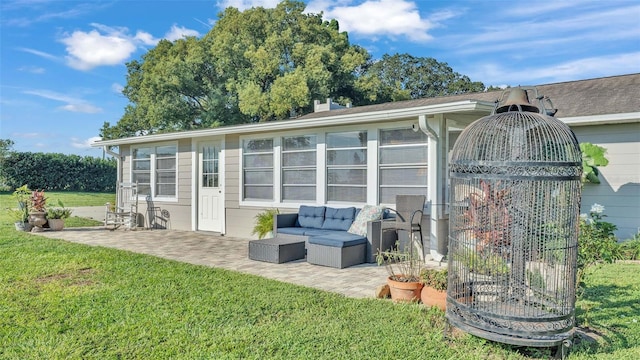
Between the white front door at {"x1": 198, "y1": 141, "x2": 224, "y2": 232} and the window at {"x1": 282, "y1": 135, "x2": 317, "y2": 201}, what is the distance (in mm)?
1926

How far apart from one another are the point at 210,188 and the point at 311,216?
11.2 ft

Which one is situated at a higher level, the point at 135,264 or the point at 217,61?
the point at 217,61

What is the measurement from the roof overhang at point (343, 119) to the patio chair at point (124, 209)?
1.35 metres

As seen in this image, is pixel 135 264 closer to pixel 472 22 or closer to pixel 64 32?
pixel 472 22

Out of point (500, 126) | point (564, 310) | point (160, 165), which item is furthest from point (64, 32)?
point (564, 310)

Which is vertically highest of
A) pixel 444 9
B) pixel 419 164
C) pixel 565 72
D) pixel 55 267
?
pixel 444 9

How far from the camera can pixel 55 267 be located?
5695mm

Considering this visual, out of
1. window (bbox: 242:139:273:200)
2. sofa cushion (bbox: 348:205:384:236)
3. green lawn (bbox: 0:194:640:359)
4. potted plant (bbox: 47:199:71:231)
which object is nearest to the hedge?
potted plant (bbox: 47:199:71:231)

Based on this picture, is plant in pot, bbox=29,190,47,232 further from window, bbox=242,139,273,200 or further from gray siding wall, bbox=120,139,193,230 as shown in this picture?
window, bbox=242,139,273,200

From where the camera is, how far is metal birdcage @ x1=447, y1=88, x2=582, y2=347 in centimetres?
277

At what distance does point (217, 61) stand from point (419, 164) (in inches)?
658

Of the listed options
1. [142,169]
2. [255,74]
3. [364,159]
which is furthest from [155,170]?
[255,74]

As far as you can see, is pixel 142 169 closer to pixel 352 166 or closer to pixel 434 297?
pixel 352 166

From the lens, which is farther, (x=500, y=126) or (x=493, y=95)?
(x=493, y=95)
